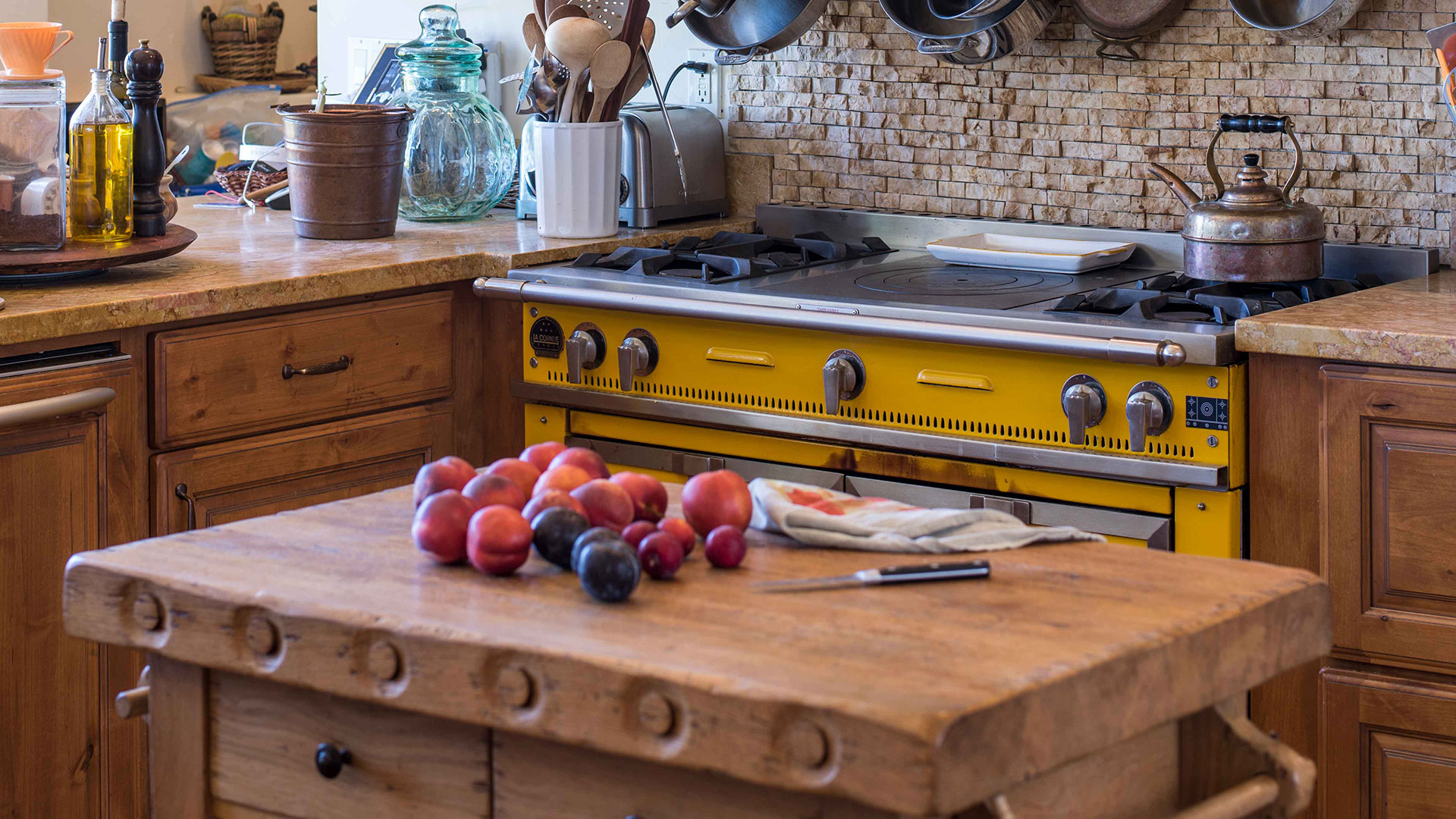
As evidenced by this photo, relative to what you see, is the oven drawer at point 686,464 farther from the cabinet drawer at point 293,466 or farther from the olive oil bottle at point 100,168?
the olive oil bottle at point 100,168

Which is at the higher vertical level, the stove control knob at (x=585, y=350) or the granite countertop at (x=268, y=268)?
the granite countertop at (x=268, y=268)

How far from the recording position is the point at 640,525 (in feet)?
4.38

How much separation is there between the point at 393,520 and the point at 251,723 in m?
0.24

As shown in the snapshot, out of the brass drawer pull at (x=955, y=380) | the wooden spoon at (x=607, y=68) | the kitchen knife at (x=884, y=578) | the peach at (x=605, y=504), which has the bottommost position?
the kitchen knife at (x=884, y=578)

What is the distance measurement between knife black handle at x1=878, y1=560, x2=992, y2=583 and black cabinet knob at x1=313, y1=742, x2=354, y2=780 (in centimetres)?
45

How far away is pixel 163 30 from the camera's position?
6855 mm

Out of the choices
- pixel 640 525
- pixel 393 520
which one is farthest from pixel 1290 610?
pixel 393 520

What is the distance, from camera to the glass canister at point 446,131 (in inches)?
127

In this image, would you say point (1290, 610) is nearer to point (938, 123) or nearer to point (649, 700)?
point (649, 700)

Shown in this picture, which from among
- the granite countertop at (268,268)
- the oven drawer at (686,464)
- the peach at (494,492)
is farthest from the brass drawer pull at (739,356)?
the peach at (494,492)

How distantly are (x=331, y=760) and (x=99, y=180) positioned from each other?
154cm

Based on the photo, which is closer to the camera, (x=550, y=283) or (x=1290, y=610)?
(x=1290, y=610)

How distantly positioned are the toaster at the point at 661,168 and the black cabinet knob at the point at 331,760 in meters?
2.04

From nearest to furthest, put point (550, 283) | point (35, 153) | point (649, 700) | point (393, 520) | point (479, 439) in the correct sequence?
point (649, 700) → point (393, 520) → point (35, 153) → point (550, 283) → point (479, 439)
